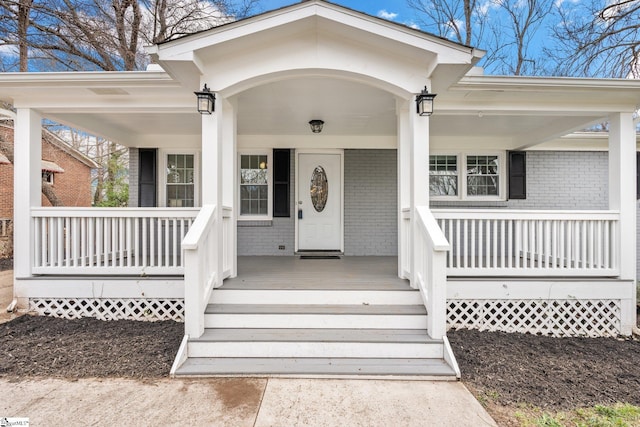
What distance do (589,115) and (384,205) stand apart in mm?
3355

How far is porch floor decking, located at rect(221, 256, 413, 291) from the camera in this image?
3866 millimetres

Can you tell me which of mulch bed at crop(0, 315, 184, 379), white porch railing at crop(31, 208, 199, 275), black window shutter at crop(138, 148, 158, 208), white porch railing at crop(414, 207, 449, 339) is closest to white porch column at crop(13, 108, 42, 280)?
white porch railing at crop(31, 208, 199, 275)

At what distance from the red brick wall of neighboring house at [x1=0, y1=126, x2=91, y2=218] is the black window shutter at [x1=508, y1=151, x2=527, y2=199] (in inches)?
624

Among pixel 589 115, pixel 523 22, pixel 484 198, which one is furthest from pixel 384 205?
pixel 523 22

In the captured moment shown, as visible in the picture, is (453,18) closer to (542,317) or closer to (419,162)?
(419,162)

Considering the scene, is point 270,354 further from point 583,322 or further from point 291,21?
point 583,322

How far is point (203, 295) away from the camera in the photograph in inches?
128

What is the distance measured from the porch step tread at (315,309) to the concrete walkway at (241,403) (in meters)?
0.71

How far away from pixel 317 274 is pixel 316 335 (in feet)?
4.52

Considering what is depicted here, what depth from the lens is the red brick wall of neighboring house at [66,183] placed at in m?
13.1

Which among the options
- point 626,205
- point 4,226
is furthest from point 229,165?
point 4,226

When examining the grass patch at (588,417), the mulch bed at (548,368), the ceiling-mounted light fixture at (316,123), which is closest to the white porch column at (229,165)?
the ceiling-mounted light fixture at (316,123)

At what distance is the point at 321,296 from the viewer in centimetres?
368

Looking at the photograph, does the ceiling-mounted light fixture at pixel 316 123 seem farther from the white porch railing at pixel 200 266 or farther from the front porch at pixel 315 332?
the front porch at pixel 315 332
